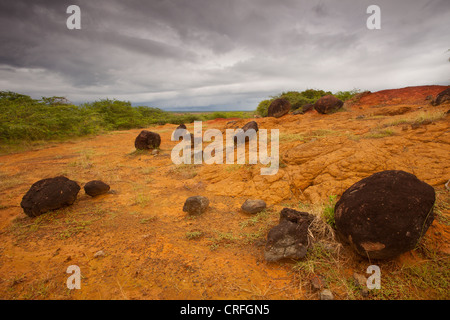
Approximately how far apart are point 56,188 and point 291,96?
807 inches

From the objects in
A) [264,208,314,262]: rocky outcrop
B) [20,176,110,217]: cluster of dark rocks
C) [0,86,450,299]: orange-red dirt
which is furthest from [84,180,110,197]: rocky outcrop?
[264,208,314,262]: rocky outcrop

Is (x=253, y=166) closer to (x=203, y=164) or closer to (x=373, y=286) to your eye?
(x=203, y=164)

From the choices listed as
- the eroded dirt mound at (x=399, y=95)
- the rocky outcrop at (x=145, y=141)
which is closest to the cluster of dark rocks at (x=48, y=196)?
the rocky outcrop at (x=145, y=141)

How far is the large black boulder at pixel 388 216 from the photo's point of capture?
2.35 meters

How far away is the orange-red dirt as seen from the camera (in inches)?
98.3

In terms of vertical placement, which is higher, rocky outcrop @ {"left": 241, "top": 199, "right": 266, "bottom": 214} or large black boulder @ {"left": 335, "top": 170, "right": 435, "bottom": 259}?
large black boulder @ {"left": 335, "top": 170, "right": 435, "bottom": 259}

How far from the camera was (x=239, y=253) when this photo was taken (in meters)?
3.05

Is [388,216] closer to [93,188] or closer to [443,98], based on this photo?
[93,188]

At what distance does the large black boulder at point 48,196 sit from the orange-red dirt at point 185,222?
190 millimetres

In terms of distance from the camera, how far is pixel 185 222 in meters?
4.12

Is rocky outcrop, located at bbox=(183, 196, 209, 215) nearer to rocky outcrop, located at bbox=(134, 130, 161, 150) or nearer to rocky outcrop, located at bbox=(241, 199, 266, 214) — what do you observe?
rocky outcrop, located at bbox=(241, 199, 266, 214)
